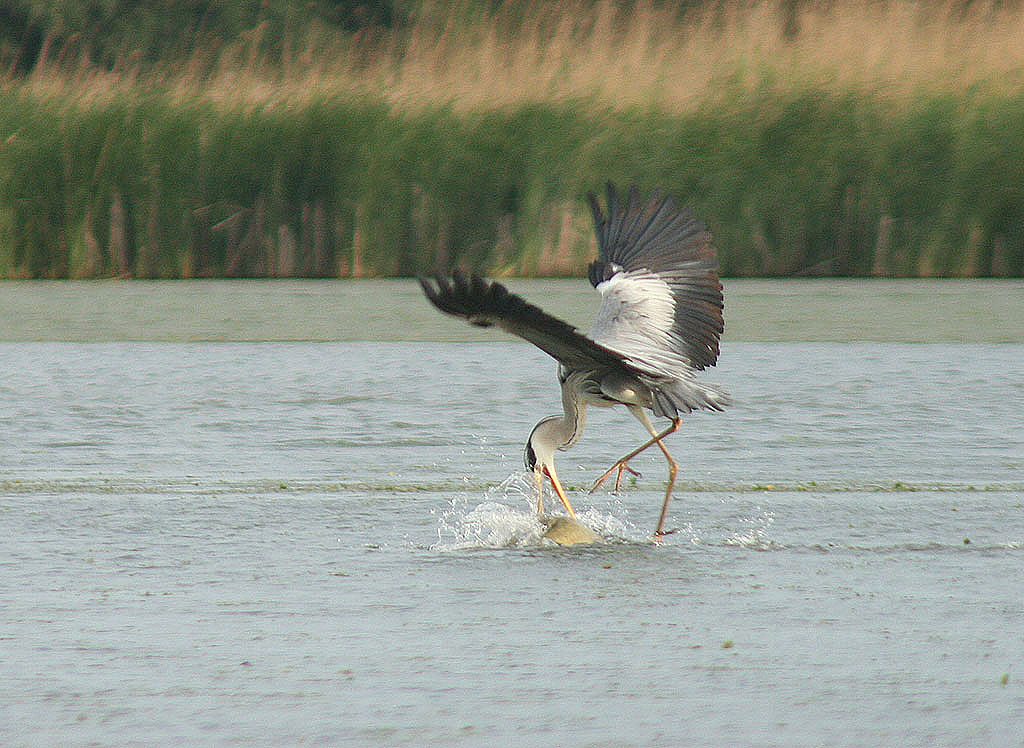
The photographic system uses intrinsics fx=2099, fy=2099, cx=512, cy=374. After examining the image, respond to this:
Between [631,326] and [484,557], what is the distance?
109cm

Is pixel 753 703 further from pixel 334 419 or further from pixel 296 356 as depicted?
pixel 296 356

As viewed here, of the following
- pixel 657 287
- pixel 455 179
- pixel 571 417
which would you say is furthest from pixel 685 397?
pixel 455 179

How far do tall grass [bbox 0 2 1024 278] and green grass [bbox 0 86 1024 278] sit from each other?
0.01m

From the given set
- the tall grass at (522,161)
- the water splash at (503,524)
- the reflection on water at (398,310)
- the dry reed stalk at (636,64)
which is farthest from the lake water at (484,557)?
the dry reed stalk at (636,64)

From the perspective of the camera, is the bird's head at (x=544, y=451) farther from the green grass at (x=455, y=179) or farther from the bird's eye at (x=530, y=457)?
the green grass at (x=455, y=179)

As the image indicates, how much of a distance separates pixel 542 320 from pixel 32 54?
60.7 feet

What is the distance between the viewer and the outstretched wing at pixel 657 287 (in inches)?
222

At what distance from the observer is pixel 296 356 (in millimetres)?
9383

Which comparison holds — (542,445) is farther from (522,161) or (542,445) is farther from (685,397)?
(522,161)

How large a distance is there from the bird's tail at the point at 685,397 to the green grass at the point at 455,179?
24.3ft

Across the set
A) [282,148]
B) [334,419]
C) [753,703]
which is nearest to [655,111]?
[282,148]

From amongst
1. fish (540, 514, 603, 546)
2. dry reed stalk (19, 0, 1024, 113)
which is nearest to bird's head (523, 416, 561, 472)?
fish (540, 514, 603, 546)

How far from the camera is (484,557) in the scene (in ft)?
16.1

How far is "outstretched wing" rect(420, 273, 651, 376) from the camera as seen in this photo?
15.1ft
